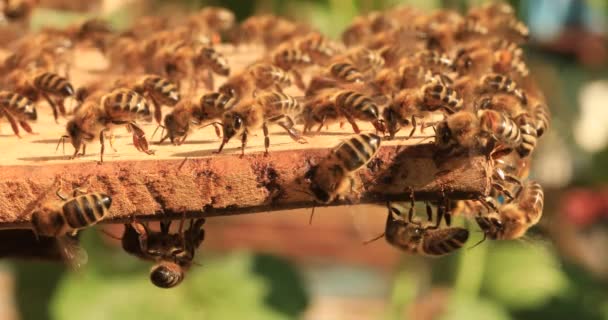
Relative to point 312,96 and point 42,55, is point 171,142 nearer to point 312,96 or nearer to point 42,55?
point 312,96

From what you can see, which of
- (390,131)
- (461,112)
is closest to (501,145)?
(461,112)

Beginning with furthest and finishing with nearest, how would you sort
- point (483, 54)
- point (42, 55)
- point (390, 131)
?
point (42, 55), point (483, 54), point (390, 131)

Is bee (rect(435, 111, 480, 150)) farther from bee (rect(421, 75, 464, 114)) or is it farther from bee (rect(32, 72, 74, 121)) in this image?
bee (rect(32, 72, 74, 121))

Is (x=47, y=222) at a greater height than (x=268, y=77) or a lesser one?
lesser

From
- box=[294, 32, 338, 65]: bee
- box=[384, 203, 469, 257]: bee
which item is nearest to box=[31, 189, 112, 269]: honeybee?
box=[384, 203, 469, 257]: bee

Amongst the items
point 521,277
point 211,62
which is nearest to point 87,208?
point 211,62

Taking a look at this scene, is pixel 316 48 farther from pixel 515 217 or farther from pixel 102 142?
pixel 102 142

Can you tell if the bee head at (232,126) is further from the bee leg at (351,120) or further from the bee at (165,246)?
the bee at (165,246)

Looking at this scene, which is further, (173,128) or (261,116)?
(173,128)
